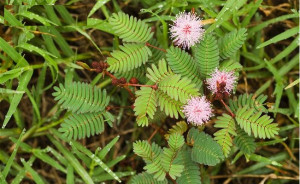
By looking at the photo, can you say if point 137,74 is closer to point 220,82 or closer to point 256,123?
point 220,82

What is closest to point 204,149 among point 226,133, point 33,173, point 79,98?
point 226,133

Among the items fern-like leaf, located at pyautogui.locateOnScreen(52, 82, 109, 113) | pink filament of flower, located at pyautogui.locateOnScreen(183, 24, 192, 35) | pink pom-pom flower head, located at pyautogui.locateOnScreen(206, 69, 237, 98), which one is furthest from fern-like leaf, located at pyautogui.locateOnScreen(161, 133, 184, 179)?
pink filament of flower, located at pyautogui.locateOnScreen(183, 24, 192, 35)

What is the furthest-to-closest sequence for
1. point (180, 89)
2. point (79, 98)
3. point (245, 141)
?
point (245, 141) < point (79, 98) < point (180, 89)

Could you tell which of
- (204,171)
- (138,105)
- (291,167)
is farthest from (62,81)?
(291,167)

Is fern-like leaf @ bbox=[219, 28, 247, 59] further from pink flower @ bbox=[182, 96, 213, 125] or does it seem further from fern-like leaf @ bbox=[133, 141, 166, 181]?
fern-like leaf @ bbox=[133, 141, 166, 181]

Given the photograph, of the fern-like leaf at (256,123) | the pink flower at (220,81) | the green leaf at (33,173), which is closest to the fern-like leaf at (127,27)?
the pink flower at (220,81)

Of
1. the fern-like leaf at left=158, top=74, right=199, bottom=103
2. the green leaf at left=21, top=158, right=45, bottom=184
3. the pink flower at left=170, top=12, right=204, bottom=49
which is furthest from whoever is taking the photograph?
the green leaf at left=21, top=158, right=45, bottom=184
